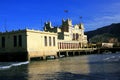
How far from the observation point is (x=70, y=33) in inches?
6393

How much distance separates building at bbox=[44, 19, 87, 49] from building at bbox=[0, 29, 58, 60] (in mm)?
36495

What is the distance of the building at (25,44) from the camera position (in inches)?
3529

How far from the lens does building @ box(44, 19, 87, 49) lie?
145875mm

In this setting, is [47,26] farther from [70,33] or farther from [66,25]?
[70,33]

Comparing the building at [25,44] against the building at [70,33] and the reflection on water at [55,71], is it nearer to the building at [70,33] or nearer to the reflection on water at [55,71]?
the reflection on water at [55,71]

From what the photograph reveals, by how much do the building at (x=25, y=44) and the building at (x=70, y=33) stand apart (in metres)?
36.5

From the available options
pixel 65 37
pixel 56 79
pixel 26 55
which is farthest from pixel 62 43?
pixel 56 79

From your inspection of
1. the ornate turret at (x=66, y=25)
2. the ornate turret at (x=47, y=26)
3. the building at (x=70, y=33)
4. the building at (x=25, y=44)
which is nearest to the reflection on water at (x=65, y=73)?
the building at (x=25, y=44)

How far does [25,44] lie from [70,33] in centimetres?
7539

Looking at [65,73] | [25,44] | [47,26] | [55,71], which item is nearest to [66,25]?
[47,26]

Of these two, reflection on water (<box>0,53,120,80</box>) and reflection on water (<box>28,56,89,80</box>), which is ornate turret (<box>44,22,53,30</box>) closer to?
reflection on water (<box>28,56,89,80</box>)

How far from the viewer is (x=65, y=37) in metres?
157

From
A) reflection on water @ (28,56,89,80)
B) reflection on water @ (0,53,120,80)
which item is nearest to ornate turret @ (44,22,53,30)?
reflection on water @ (28,56,89,80)

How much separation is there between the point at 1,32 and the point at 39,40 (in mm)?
15327
